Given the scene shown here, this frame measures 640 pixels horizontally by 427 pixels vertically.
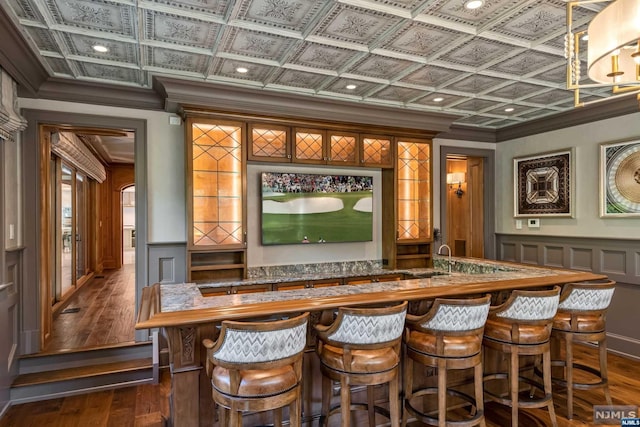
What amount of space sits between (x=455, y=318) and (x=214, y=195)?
2.59m

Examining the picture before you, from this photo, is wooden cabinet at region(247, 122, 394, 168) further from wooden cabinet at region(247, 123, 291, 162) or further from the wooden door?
the wooden door


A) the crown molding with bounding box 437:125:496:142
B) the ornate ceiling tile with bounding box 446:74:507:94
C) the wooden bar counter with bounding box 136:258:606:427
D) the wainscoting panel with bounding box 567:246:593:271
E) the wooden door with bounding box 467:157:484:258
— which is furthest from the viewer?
the wooden door with bounding box 467:157:484:258

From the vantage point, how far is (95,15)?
96.4 inches

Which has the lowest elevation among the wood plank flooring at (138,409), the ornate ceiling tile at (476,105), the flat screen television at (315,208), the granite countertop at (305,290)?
the wood plank flooring at (138,409)

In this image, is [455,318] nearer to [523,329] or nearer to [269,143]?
[523,329]

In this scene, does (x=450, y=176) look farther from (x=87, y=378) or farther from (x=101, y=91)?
(x=87, y=378)

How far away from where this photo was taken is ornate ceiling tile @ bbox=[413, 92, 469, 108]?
4.10m

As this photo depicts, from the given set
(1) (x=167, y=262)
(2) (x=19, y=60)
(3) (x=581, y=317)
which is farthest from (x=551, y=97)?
(2) (x=19, y=60)

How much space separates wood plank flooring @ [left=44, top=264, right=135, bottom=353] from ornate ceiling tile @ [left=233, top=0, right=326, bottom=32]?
11.0 ft

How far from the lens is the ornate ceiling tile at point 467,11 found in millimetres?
2330

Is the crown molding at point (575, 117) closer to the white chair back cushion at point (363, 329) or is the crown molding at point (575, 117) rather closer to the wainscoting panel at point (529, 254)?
the wainscoting panel at point (529, 254)

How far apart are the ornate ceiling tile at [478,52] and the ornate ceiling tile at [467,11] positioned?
0.27 metres

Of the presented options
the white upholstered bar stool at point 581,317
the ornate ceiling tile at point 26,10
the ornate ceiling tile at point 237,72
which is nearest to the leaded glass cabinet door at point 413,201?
the ornate ceiling tile at point 237,72

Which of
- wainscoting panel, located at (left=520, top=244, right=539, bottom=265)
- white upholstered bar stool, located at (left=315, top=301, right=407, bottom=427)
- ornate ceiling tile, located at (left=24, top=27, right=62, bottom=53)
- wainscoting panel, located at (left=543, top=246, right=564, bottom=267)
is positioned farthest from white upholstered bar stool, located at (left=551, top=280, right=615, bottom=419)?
ornate ceiling tile, located at (left=24, top=27, right=62, bottom=53)
